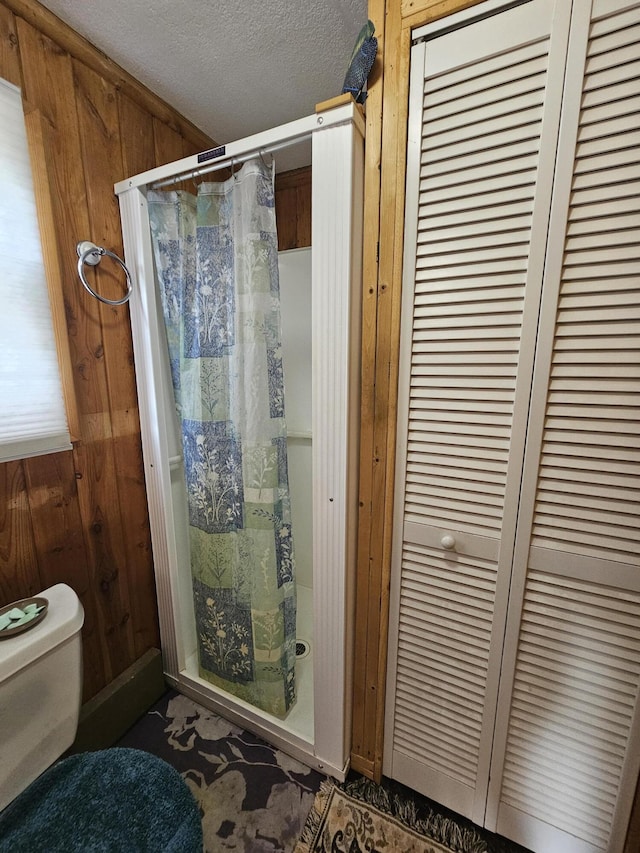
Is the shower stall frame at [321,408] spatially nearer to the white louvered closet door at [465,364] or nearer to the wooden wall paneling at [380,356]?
the wooden wall paneling at [380,356]

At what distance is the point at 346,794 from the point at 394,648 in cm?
53

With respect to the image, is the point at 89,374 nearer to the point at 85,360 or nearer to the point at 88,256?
the point at 85,360

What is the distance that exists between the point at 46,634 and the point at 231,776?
837 mm

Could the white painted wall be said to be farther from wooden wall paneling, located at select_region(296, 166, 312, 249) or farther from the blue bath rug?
the blue bath rug

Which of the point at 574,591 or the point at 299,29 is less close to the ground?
the point at 299,29

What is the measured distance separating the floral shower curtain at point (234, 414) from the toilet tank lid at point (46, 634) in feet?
1.46

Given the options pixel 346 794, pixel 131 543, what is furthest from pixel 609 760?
pixel 131 543

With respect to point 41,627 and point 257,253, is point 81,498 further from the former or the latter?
point 257,253

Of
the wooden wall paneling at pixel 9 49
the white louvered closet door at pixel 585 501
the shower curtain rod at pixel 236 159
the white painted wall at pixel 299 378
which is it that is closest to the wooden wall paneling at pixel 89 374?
the wooden wall paneling at pixel 9 49

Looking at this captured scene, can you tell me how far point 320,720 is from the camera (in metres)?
1.12

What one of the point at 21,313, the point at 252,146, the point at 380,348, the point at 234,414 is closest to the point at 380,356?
the point at 380,348

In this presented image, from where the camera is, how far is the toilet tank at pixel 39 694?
30.6 inches

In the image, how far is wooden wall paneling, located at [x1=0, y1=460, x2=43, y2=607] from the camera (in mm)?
980

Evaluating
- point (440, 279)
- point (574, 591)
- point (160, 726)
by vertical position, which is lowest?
point (160, 726)
